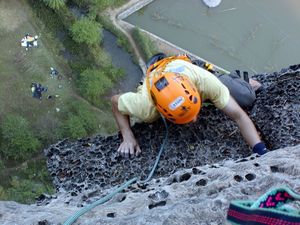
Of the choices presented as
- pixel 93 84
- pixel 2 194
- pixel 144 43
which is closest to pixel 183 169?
pixel 2 194

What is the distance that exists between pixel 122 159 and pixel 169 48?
7240 millimetres

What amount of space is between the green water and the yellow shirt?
7.33 metres

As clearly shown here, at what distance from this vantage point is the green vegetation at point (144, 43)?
11461 millimetres

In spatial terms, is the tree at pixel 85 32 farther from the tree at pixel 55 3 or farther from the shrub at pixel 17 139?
the shrub at pixel 17 139

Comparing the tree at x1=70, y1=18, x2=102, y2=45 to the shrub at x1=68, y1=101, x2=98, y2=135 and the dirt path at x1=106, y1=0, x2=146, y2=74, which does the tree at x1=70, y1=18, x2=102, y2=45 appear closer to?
the dirt path at x1=106, y1=0, x2=146, y2=74

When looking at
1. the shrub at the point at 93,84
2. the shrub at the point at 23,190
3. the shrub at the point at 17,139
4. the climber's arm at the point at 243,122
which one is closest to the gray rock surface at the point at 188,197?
the climber's arm at the point at 243,122

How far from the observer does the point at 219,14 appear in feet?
39.9

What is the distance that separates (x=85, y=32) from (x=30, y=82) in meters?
1.55

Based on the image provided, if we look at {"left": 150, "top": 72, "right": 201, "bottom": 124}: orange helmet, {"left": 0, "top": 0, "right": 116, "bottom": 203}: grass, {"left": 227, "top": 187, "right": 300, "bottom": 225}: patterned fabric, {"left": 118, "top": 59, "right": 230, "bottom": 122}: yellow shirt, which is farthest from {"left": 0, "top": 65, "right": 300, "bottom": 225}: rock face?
{"left": 0, "top": 0, "right": 116, "bottom": 203}: grass

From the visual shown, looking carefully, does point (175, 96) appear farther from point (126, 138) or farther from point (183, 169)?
point (126, 138)

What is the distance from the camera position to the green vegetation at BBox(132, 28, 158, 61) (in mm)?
11461

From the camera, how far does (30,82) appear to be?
408 inches

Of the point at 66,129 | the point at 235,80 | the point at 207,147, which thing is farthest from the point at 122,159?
the point at 66,129

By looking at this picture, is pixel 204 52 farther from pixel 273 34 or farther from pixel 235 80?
pixel 235 80
